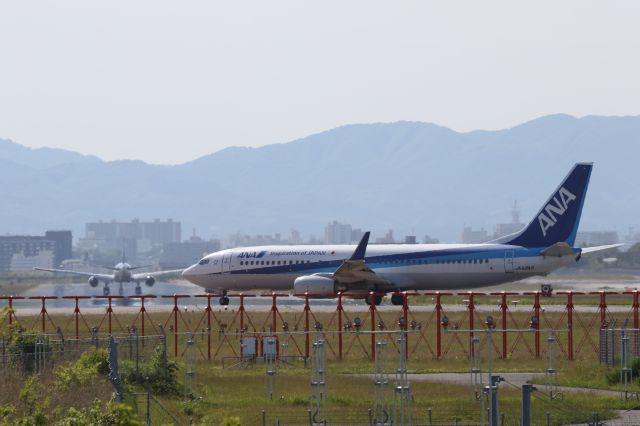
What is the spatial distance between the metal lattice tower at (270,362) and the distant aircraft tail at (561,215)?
2623 cm

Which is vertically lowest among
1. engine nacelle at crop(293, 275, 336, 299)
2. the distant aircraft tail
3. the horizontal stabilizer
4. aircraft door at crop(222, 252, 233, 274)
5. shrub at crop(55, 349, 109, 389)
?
shrub at crop(55, 349, 109, 389)

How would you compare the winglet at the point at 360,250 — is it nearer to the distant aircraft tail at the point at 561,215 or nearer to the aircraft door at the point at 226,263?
the distant aircraft tail at the point at 561,215

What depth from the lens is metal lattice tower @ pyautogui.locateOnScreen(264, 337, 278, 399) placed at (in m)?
37.9

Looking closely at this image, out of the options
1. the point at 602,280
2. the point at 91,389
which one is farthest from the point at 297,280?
the point at 602,280

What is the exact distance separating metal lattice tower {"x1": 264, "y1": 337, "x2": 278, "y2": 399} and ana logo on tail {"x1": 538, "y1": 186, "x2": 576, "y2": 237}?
86.9 feet

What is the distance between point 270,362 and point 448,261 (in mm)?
30503

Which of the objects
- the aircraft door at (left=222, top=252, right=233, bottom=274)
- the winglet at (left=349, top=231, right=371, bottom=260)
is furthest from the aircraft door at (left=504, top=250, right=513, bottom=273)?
the aircraft door at (left=222, top=252, right=233, bottom=274)

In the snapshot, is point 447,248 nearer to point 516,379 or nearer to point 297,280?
point 297,280

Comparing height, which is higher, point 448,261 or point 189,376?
point 448,261

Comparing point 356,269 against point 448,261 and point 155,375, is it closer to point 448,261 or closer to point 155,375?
point 448,261

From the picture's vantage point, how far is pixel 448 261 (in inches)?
2793

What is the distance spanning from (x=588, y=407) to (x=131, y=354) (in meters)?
12.3

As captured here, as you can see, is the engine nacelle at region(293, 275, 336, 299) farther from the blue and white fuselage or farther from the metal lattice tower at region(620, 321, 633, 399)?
the metal lattice tower at region(620, 321, 633, 399)

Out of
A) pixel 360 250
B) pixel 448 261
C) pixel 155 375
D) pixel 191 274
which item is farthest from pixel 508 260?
pixel 155 375
